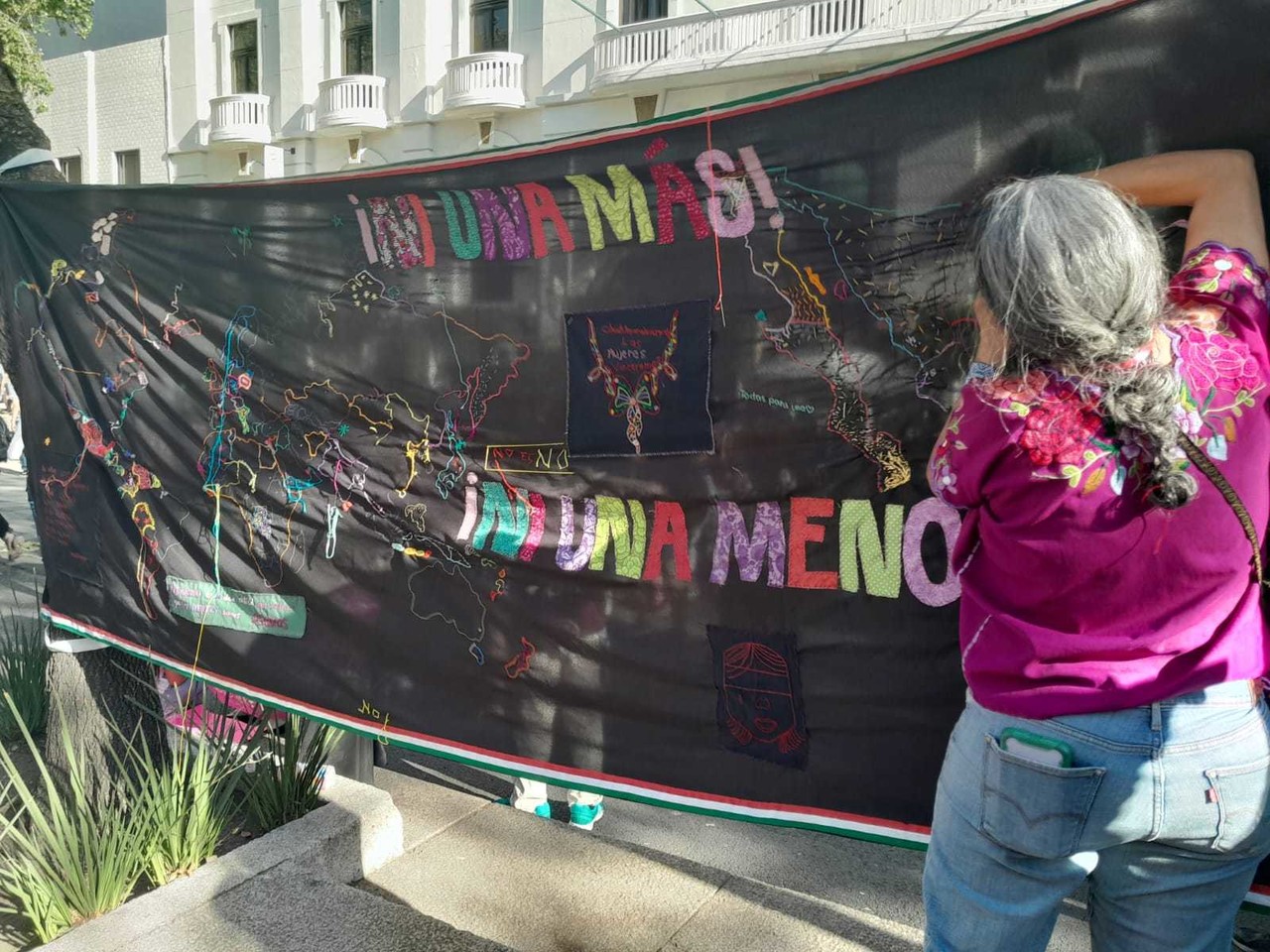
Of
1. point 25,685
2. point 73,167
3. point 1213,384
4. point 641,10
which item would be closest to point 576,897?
point 1213,384

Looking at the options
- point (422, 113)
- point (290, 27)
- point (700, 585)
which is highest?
point (290, 27)

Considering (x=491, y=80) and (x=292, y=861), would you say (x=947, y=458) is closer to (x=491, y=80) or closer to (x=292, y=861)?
(x=292, y=861)

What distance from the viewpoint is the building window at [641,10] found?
17.1 m

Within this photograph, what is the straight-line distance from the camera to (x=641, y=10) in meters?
17.4

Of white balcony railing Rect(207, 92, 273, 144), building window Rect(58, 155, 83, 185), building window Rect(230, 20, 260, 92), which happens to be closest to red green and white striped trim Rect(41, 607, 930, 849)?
white balcony railing Rect(207, 92, 273, 144)

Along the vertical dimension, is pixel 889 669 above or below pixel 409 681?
above

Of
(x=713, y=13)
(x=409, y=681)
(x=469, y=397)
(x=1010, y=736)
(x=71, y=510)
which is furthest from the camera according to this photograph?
(x=713, y=13)

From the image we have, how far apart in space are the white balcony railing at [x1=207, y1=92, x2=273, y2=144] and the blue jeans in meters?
22.3

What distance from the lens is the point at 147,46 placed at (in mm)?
22906

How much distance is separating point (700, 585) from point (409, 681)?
0.99 m

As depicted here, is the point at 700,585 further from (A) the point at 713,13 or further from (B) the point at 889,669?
(A) the point at 713,13

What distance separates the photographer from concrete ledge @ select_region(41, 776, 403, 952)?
264cm

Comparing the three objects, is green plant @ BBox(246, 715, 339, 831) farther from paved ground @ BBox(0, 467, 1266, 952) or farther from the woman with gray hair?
the woman with gray hair

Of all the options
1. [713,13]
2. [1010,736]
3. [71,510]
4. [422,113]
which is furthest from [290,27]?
[1010,736]
